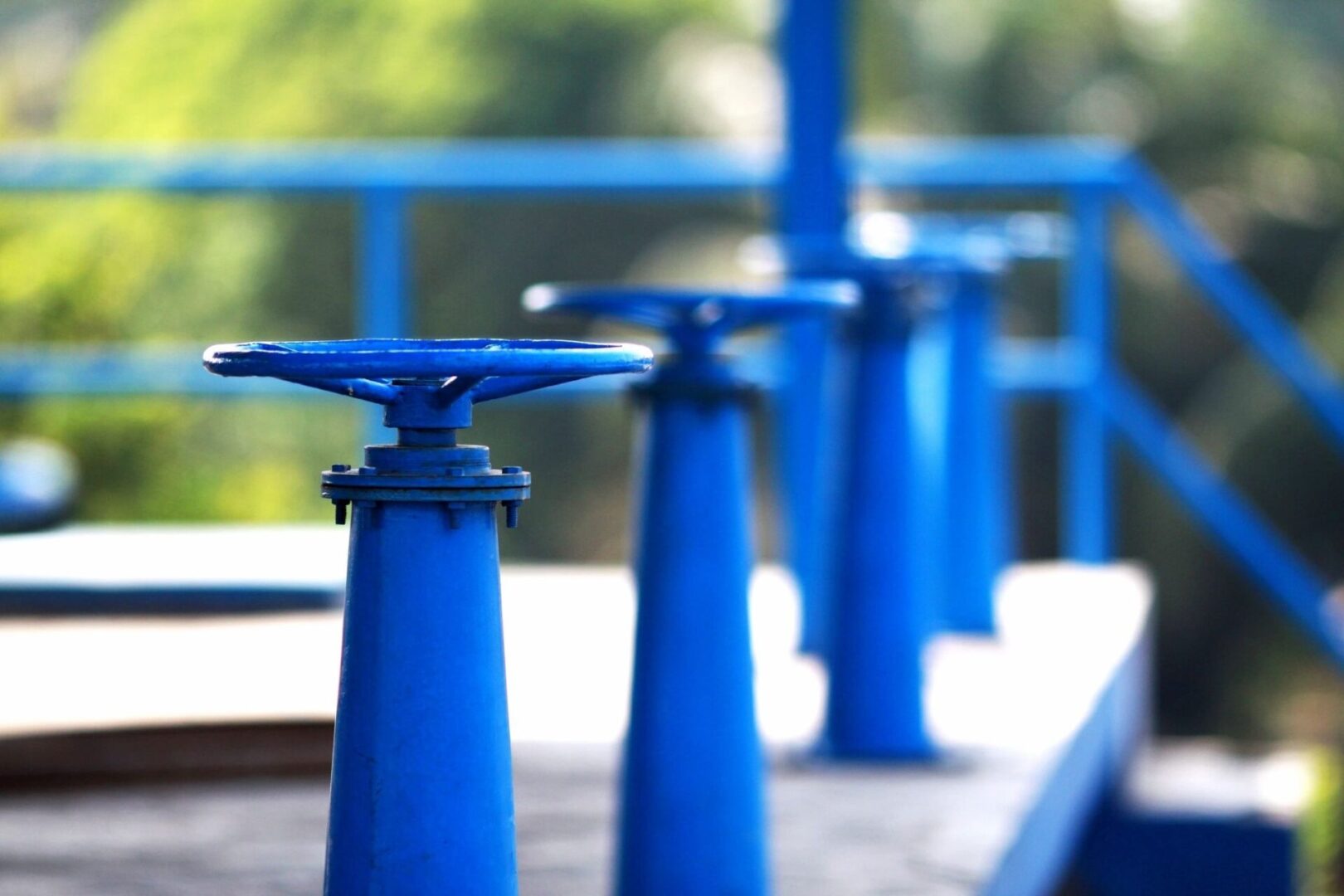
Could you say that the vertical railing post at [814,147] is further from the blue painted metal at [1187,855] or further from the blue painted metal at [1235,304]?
the blue painted metal at [1235,304]

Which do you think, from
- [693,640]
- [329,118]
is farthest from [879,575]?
[329,118]

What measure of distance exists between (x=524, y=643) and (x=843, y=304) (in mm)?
2123

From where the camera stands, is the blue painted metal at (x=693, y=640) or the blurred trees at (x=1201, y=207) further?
the blurred trees at (x=1201, y=207)

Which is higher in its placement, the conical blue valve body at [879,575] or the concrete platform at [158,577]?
the concrete platform at [158,577]

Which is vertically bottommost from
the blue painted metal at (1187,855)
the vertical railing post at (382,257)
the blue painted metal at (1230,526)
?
the blue painted metal at (1187,855)

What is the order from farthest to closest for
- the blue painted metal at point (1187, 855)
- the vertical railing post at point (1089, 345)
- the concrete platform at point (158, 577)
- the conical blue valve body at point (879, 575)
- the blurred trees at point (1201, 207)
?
the blurred trees at point (1201, 207)
the vertical railing post at point (1089, 345)
the blue painted metal at point (1187, 855)
the concrete platform at point (158, 577)
the conical blue valve body at point (879, 575)

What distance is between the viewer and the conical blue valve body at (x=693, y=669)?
2.21 m

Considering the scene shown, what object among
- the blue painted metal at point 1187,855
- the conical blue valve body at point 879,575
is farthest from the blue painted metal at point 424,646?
the blue painted metal at point 1187,855

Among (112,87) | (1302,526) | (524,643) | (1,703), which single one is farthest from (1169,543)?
(1,703)

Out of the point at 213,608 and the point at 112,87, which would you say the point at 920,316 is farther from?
the point at 112,87

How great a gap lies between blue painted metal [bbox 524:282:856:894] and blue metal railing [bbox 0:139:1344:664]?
9.35ft

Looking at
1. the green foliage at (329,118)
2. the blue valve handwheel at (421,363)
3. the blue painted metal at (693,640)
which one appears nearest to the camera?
the blue valve handwheel at (421,363)

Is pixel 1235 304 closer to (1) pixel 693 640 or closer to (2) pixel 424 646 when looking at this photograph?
(1) pixel 693 640

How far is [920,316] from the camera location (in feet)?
10.6
